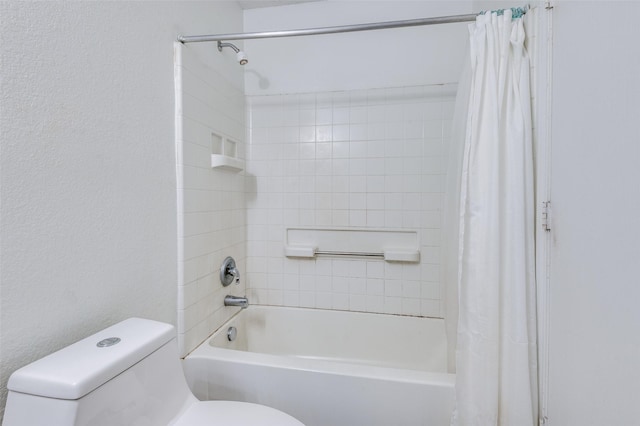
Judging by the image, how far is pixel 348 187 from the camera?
6.32ft

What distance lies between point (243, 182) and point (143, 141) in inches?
35.3

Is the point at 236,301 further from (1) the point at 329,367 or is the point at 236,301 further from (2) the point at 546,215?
(2) the point at 546,215

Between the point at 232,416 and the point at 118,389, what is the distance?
34 cm

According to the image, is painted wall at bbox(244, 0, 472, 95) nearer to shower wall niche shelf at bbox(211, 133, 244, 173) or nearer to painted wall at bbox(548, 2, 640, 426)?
shower wall niche shelf at bbox(211, 133, 244, 173)

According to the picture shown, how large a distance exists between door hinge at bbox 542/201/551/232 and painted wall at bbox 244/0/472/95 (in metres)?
1.08

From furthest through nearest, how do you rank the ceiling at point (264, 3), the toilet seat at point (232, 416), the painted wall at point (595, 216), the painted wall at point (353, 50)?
the ceiling at point (264, 3)
the painted wall at point (353, 50)
the toilet seat at point (232, 416)
the painted wall at point (595, 216)

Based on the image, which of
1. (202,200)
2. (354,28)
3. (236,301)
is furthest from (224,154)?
(354,28)

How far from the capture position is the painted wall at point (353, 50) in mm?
1800

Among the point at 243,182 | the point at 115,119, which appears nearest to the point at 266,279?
the point at 243,182

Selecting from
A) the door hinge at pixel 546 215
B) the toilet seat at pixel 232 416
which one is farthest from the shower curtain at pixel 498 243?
the toilet seat at pixel 232 416

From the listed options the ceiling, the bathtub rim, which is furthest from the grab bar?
the ceiling

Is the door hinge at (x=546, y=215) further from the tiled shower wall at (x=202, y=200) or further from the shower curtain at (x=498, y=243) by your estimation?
the tiled shower wall at (x=202, y=200)

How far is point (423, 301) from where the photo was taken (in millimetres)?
1841

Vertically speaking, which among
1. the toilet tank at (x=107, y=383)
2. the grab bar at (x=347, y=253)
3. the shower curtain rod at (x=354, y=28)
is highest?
the shower curtain rod at (x=354, y=28)
